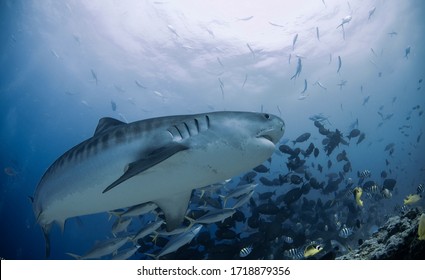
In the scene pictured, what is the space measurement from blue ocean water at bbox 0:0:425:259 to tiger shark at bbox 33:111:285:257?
26.2ft

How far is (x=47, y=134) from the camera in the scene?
7381cm

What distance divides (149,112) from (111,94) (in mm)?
6919

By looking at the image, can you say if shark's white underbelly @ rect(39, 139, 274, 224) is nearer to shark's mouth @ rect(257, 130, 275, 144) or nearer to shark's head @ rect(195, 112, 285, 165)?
shark's head @ rect(195, 112, 285, 165)

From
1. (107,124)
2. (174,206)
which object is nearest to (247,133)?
(174,206)

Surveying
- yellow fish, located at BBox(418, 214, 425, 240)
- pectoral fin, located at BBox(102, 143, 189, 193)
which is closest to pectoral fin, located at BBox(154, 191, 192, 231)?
pectoral fin, located at BBox(102, 143, 189, 193)

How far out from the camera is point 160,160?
7.68 ft

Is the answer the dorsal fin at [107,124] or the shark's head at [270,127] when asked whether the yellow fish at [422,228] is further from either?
the dorsal fin at [107,124]

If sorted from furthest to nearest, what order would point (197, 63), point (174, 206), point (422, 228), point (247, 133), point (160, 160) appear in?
1. point (197, 63)
2. point (174, 206)
3. point (422, 228)
4. point (247, 133)
5. point (160, 160)

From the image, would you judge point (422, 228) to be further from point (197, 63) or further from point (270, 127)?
point (197, 63)

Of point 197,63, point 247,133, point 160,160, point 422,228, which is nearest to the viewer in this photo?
point 160,160

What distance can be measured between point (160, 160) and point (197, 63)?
29916mm

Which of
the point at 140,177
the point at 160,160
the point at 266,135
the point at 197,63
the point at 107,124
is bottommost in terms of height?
the point at 197,63
